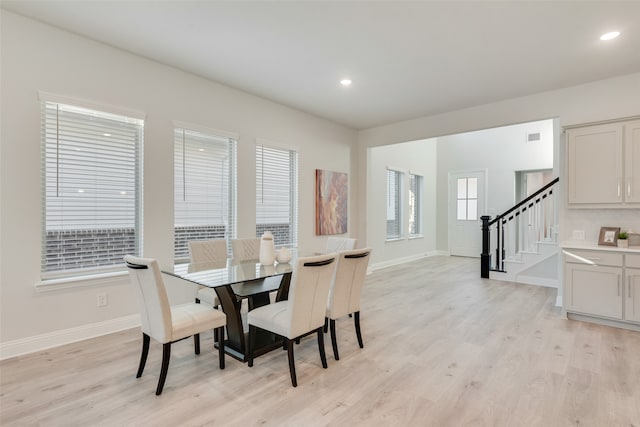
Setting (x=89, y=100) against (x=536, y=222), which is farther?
(x=536, y=222)

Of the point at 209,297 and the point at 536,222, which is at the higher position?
the point at 536,222

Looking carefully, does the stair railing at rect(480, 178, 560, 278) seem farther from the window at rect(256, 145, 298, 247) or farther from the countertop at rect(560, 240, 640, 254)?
the window at rect(256, 145, 298, 247)

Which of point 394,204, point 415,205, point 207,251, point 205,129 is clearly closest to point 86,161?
point 205,129

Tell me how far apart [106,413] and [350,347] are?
6.14 ft

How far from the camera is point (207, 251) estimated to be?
3467mm

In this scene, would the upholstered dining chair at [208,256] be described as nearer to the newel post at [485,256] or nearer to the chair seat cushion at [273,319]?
the chair seat cushion at [273,319]

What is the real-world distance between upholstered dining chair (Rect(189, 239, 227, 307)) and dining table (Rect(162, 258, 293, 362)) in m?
0.22

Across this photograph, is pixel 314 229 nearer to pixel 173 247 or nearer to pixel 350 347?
pixel 173 247

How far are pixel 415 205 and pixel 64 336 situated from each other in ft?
24.6

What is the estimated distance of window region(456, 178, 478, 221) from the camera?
331 inches

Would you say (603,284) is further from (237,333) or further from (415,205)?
(415,205)

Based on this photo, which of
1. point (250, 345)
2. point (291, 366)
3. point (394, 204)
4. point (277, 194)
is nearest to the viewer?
point (291, 366)

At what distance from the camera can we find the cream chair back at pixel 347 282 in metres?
2.68

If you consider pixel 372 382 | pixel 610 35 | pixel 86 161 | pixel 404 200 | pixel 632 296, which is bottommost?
pixel 372 382
